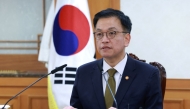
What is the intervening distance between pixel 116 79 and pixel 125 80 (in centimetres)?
6

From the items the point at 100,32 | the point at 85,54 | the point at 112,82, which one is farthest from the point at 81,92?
the point at 85,54

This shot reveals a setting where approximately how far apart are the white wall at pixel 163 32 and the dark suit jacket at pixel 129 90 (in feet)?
5.15

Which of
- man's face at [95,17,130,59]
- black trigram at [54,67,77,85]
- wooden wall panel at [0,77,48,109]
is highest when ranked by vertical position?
man's face at [95,17,130,59]

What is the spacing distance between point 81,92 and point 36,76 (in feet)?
6.00

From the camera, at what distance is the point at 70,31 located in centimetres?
311

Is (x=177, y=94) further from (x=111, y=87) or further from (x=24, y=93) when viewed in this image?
(x=111, y=87)

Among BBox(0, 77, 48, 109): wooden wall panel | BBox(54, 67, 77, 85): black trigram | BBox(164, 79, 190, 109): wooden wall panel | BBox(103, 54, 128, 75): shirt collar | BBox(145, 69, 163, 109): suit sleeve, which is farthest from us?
BBox(0, 77, 48, 109): wooden wall panel

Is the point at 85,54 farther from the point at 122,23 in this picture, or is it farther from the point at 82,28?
the point at 122,23

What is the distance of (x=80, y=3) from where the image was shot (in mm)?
3166

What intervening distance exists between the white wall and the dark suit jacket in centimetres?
157

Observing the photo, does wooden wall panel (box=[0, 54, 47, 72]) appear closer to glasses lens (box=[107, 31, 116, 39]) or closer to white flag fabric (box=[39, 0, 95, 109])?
white flag fabric (box=[39, 0, 95, 109])

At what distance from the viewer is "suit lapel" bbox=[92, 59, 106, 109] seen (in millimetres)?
1858

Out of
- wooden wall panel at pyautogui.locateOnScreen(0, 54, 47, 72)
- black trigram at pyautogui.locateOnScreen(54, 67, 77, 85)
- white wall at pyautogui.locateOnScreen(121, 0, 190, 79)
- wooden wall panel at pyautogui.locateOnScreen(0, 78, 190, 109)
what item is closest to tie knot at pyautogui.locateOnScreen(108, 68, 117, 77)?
black trigram at pyautogui.locateOnScreen(54, 67, 77, 85)

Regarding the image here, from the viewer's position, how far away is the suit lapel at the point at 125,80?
1841 mm
